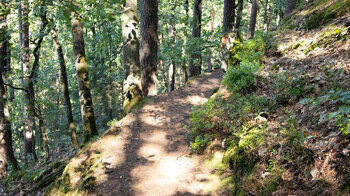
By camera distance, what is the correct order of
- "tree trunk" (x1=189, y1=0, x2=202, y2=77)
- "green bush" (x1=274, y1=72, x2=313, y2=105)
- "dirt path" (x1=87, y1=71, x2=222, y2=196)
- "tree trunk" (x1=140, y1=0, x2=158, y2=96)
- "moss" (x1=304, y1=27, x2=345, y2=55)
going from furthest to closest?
1. "tree trunk" (x1=189, y1=0, x2=202, y2=77)
2. "tree trunk" (x1=140, y1=0, x2=158, y2=96)
3. "moss" (x1=304, y1=27, x2=345, y2=55)
4. "green bush" (x1=274, y1=72, x2=313, y2=105)
5. "dirt path" (x1=87, y1=71, x2=222, y2=196)

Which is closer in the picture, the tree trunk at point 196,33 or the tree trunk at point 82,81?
the tree trunk at point 82,81

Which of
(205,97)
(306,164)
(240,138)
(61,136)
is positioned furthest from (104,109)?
(306,164)

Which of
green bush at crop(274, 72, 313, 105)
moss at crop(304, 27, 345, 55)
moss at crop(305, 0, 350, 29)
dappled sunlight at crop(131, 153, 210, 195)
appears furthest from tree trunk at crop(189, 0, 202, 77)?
dappled sunlight at crop(131, 153, 210, 195)

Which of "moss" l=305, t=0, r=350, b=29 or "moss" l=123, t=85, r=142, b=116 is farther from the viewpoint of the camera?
"moss" l=123, t=85, r=142, b=116

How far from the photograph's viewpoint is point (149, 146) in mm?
6469

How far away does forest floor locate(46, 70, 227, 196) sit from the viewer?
4.62 m

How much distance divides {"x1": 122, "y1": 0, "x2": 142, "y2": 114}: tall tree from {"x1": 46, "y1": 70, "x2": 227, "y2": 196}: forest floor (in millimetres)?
621

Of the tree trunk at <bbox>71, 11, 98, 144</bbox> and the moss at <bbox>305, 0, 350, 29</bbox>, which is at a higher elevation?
the moss at <bbox>305, 0, 350, 29</bbox>

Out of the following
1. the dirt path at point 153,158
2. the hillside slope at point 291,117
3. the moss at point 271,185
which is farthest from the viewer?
the dirt path at point 153,158

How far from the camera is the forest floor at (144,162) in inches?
182

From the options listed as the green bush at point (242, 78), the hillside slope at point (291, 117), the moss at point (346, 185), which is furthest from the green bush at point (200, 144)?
the moss at point (346, 185)

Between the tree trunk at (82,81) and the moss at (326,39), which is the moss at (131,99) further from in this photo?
the moss at (326,39)

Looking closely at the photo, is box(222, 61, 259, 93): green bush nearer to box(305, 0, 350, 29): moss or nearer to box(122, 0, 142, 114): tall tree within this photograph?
box(305, 0, 350, 29): moss

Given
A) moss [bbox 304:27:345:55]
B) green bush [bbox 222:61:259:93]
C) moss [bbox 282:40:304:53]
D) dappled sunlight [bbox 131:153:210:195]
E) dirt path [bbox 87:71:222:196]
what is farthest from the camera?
moss [bbox 282:40:304:53]
